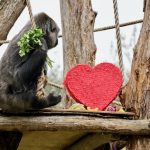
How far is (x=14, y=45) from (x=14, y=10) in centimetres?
88

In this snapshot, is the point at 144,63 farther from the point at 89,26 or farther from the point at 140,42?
the point at 89,26

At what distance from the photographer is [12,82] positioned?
2668 mm

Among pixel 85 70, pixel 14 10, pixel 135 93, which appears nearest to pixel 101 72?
pixel 85 70

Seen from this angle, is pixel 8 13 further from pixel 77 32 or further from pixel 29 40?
pixel 29 40

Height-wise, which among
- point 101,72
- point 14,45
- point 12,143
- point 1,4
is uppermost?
point 1,4

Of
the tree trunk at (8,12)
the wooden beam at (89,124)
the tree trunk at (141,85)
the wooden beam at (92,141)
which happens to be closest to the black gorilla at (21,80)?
the wooden beam at (89,124)

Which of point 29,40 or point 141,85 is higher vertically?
point 29,40

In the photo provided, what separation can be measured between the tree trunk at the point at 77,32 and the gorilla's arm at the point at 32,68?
858 mm

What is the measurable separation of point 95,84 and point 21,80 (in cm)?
40

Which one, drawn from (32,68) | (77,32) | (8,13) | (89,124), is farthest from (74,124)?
(8,13)

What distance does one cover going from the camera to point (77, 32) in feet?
11.6

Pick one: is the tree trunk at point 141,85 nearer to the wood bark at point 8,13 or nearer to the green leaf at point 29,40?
the green leaf at point 29,40

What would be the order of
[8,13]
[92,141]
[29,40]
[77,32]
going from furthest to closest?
[8,13]
[77,32]
[92,141]
[29,40]

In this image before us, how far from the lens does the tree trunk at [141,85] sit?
2.39m
